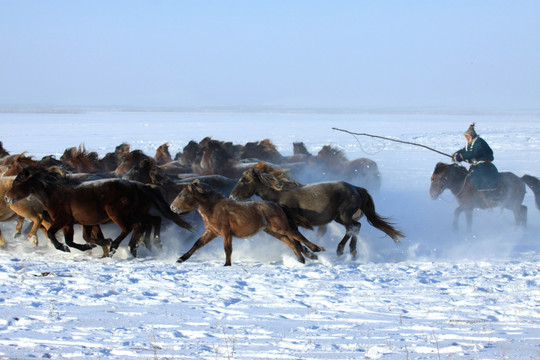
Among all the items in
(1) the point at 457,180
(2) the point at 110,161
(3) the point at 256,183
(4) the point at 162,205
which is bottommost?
(4) the point at 162,205

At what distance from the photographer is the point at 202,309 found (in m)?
5.82

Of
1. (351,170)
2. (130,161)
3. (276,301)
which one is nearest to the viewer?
(276,301)

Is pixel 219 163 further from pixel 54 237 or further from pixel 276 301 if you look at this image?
pixel 276 301

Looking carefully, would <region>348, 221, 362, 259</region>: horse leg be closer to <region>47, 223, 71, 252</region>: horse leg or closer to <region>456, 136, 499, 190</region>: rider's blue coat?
<region>456, 136, 499, 190</region>: rider's blue coat

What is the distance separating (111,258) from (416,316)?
4.57 m

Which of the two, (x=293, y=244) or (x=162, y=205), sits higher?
(x=162, y=205)

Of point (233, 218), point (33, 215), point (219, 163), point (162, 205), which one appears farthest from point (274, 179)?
point (219, 163)

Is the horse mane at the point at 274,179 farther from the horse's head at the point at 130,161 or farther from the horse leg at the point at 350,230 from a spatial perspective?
the horse's head at the point at 130,161

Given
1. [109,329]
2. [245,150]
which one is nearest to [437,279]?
[109,329]

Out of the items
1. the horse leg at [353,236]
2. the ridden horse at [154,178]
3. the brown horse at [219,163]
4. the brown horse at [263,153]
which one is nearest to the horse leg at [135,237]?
the ridden horse at [154,178]

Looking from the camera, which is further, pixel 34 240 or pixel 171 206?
pixel 34 240

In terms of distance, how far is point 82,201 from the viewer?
8.53 meters

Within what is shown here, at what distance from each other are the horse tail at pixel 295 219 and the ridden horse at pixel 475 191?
3826 millimetres

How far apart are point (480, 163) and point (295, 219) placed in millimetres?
4210
